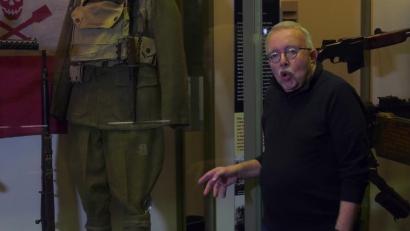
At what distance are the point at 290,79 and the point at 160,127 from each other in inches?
31.5

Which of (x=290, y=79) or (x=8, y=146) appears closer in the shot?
(x=290, y=79)

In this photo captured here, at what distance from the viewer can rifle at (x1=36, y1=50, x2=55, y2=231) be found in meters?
2.32

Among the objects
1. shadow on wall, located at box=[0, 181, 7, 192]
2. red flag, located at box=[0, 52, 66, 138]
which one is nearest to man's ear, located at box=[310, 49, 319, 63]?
red flag, located at box=[0, 52, 66, 138]

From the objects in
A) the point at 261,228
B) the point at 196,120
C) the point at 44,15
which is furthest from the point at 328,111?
the point at 44,15

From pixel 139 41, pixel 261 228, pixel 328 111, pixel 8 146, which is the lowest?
pixel 261 228

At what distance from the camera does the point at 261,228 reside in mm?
2094

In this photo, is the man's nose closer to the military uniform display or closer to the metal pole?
the metal pole

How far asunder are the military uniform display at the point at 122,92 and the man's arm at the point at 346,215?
33.1 inches

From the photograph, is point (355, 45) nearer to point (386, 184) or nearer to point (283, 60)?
point (386, 184)

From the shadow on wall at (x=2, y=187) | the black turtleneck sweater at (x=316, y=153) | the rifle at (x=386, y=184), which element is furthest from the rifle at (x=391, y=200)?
the shadow on wall at (x=2, y=187)

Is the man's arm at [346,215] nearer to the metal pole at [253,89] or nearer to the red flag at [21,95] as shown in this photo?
the metal pole at [253,89]

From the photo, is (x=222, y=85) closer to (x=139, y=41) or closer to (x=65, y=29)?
(x=139, y=41)

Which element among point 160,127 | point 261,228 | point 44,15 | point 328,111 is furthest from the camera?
point 44,15

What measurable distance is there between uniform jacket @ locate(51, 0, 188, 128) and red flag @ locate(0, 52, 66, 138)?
8.0 inches
